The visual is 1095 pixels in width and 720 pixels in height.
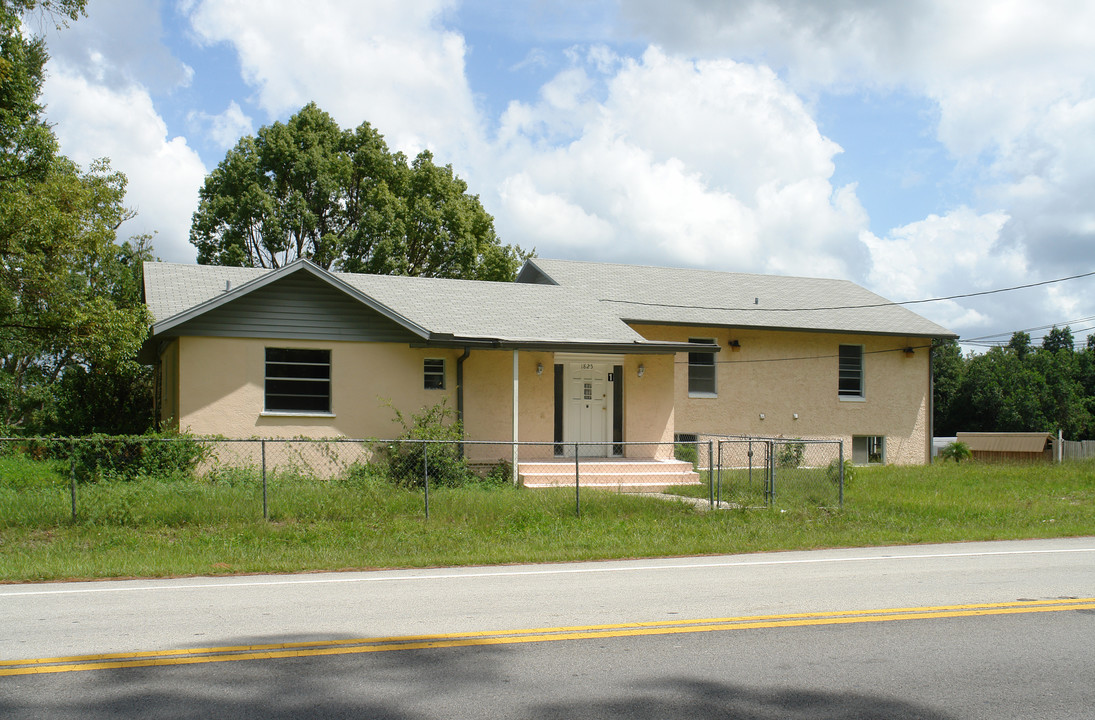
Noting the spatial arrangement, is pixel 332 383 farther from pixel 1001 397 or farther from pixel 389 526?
pixel 1001 397

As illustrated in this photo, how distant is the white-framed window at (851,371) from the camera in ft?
85.6

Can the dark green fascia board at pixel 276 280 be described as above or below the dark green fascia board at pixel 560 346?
above

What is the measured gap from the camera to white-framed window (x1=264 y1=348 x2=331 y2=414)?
725 inches

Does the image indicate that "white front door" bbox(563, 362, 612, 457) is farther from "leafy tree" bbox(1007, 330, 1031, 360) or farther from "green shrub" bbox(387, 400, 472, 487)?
"leafy tree" bbox(1007, 330, 1031, 360)

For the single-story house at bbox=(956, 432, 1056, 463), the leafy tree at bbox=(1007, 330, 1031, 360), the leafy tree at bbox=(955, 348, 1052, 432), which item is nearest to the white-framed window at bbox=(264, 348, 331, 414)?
the single-story house at bbox=(956, 432, 1056, 463)

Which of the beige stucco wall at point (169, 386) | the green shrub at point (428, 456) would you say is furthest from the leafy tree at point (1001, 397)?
the beige stucco wall at point (169, 386)

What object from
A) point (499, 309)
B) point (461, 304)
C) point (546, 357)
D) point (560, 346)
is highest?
point (461, 304)

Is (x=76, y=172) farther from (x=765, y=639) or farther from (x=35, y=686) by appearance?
(x=765, y=639)

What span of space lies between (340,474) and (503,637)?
11.9 metres

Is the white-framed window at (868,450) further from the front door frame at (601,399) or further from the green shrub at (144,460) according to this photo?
the green shrub at (144,460)

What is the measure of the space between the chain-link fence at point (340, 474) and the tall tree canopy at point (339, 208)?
17.0 m

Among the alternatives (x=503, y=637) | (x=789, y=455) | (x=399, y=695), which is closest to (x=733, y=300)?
(x=789, y=455)

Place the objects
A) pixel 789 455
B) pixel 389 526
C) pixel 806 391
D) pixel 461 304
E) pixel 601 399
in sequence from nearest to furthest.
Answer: pixel 389 526
pixel 789 455
pixel 601 399
pixel 461 304
pixel 806 391

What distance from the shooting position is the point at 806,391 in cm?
2533
